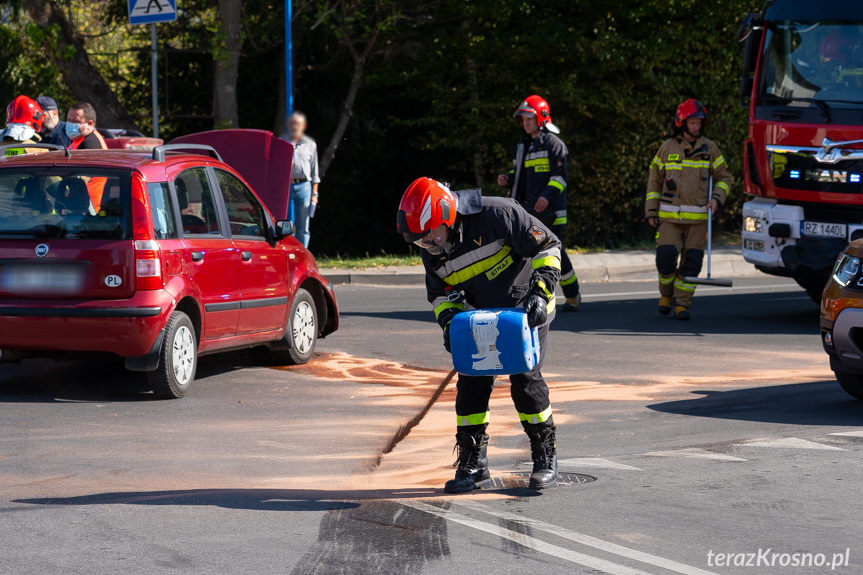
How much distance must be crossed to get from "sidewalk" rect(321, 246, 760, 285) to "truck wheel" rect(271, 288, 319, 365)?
644 centimetres

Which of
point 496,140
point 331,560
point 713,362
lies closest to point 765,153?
point 713,362

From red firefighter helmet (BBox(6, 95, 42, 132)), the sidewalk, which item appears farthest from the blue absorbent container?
the sidewalk

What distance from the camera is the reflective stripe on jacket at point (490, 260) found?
5984 mm

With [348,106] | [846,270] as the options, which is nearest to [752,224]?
[846,270]

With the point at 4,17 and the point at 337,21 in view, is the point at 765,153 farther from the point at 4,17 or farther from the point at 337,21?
the point at 4,17

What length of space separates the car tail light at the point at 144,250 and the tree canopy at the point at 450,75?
12.1 m

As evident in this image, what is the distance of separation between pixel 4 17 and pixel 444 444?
19.1m

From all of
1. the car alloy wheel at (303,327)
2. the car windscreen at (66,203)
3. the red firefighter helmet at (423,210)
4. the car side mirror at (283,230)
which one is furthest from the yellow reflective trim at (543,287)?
the car alloy wheel at (303,327)

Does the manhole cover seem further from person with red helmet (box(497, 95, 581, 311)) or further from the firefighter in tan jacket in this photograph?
the firefighter in tan jacket

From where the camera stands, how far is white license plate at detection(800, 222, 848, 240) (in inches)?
462

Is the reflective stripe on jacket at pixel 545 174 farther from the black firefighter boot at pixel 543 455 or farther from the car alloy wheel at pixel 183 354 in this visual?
the black firefighter boot at pixel 543 455

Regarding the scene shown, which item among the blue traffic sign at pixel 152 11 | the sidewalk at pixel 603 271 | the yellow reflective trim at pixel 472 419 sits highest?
the blue traffic sign at pixel 152 11

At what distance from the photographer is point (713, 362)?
9867 millimetres

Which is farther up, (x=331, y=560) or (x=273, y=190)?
(x=273, y=190)
